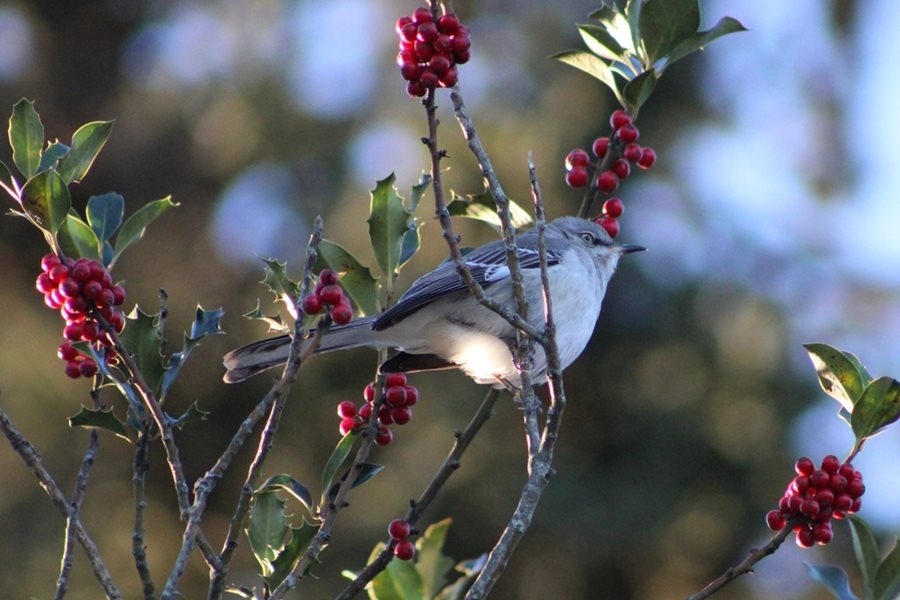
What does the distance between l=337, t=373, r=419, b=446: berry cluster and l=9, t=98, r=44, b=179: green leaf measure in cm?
104

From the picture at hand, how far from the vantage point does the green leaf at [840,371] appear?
2590 mm

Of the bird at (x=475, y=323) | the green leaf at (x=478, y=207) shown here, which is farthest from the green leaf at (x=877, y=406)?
the bird at (x=475, y=323)

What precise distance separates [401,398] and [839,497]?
117cm

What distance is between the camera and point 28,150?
264 cm

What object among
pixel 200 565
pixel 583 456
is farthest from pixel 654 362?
pixel 200 565

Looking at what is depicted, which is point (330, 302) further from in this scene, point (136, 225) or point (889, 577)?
point (889, 577)

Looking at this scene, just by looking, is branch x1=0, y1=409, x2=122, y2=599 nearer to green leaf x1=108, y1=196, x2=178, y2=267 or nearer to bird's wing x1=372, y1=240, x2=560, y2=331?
green leaf x1=108, y1=196, x2=178, y2=267

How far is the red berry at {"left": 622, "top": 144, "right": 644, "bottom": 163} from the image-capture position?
3.50 metres

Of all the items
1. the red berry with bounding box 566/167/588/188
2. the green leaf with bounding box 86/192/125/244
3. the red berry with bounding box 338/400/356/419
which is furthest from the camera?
the red berry with bounding box 566/167/588/188

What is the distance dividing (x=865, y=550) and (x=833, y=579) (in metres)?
0.11

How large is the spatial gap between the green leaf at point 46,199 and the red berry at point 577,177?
1633 millimetres

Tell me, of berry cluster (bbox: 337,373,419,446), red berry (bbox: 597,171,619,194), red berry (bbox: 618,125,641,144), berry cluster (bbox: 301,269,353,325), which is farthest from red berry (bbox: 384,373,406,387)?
red berry (bbox: 618,125,641,144)

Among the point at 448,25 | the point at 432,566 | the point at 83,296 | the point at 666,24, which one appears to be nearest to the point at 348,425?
the point at 432,566

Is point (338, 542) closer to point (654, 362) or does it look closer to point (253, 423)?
point (654, 362)
